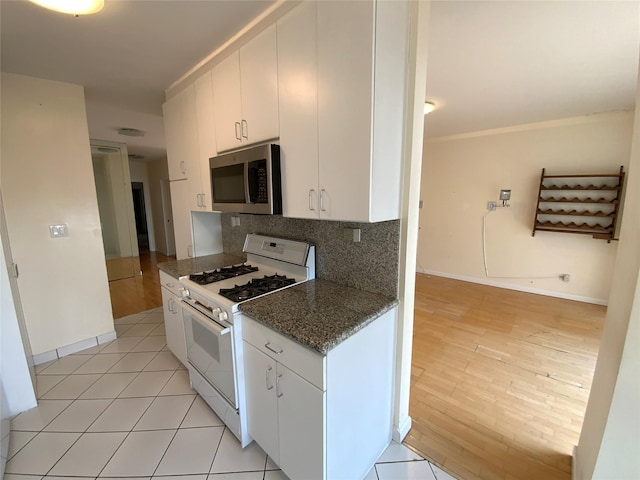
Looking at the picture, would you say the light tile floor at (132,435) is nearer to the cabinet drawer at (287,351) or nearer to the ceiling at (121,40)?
the cabinet drawer at (287,351)

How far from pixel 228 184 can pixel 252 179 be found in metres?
0.36

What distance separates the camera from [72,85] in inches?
95.2

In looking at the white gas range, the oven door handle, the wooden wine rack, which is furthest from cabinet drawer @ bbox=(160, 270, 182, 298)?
the wooden wine rack

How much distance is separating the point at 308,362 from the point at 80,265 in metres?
2.72

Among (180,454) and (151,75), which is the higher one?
(151,75)

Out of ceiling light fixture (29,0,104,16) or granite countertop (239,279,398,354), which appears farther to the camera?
ceiling light fixture (29,0,104,16)

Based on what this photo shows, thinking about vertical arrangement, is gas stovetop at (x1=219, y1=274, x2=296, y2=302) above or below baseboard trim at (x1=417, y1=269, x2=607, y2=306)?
above

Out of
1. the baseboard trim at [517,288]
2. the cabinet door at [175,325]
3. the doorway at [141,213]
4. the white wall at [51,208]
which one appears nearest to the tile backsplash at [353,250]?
the cabinet door at [175,325]

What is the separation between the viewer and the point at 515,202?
412cm

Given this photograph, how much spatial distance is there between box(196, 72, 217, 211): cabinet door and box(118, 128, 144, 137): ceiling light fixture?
2.62 m

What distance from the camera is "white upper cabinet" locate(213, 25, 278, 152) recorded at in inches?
60.9

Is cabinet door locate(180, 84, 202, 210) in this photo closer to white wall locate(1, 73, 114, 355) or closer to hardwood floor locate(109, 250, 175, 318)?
white wall locate(1, 73, 114, 355)

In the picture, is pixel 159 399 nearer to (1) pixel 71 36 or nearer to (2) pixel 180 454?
(2) pixel 180 454

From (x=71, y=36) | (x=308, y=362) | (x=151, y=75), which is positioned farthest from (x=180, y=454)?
(x=151, y=75)
